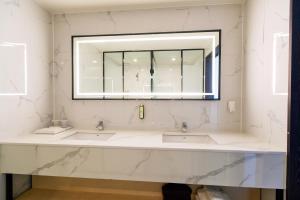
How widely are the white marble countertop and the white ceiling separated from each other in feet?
4.48

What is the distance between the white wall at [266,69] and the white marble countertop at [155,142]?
0.12 m

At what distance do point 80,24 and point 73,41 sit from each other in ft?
0.69

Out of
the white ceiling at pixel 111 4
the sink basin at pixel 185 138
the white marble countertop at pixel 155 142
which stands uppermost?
the white ceiling at pixel 111 4

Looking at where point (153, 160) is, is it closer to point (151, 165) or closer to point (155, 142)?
point (151, 165)

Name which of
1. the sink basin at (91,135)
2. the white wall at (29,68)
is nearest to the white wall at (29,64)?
the white wall at (29,68)

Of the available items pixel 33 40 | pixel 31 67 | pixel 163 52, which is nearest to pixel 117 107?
pixel 163 52

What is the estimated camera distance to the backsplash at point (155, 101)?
79.3 inches

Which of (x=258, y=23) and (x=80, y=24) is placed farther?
(x=80, y=24)

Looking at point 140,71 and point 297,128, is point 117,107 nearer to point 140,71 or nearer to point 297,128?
point 140,71

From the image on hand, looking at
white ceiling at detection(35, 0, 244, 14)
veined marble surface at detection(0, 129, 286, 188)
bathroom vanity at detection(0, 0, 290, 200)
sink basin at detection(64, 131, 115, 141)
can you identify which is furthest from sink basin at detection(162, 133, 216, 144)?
white ceiling at detection(35, 0, 244, 14)

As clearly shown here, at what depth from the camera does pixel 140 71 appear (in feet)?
6.91

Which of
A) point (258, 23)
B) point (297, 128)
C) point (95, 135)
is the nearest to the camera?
point (297, 128)

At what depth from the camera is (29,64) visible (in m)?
1.94

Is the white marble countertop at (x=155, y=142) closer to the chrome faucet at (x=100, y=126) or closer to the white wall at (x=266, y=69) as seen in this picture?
the white wall at (x=266, y=69)
